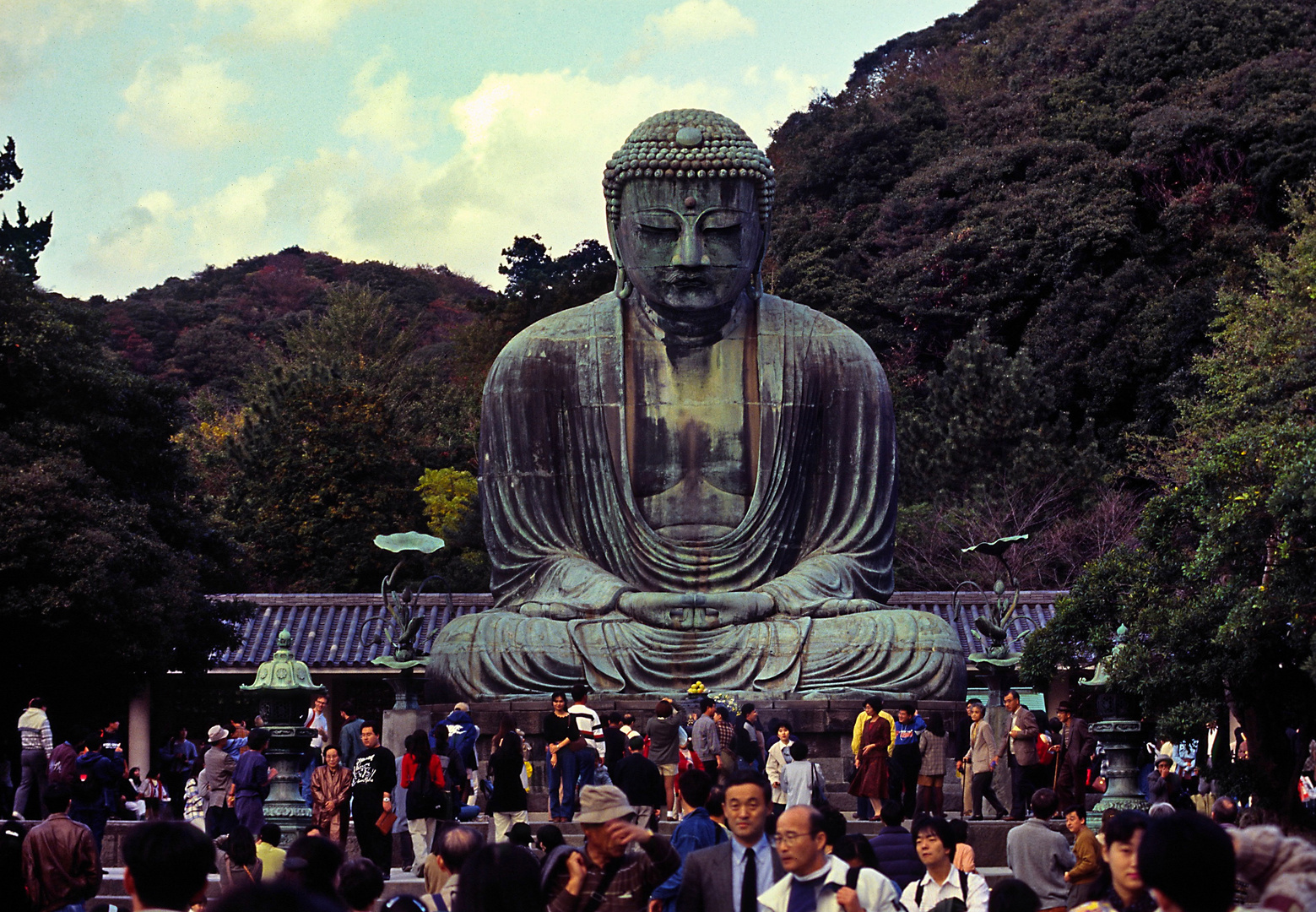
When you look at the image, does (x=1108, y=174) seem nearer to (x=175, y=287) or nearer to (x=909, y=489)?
(x=909, y=489)

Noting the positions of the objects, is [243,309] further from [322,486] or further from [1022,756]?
[1022,756]

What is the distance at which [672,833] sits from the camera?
9656mm

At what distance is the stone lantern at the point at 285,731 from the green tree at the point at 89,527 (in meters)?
4.78

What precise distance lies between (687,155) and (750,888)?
10437mm

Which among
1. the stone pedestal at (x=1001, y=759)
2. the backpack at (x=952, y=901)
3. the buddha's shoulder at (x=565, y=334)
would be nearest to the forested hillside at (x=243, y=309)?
the buddha's shoulder at (x=565, y=334)

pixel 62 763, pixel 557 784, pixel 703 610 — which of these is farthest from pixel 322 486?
pixel 557 784

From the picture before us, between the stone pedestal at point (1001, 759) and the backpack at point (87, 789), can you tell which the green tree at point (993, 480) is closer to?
the stone pedestal at point (1001, 759)

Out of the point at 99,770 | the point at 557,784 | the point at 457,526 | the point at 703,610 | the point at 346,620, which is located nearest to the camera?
the point at 557,784

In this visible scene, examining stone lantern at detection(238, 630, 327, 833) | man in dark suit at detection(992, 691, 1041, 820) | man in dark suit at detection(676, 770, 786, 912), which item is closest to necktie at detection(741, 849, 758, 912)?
man in dark suit at detection(676, 770, 786, 912)

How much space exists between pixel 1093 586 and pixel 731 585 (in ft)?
10.4

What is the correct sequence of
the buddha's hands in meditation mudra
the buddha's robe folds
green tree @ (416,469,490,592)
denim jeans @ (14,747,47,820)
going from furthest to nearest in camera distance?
green tree @ (416,469,490,592) → denim jeans @ (14,747,47,820) → the buddha's hands in meditation mudra → the buddha's robe folds

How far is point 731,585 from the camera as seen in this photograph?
15.9m

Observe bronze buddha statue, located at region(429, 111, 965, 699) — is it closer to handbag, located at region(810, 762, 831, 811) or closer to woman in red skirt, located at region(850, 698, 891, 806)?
woman in red skirt, located at region(850, 698, 891, 806)

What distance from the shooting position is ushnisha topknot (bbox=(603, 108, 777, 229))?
52.1ft
